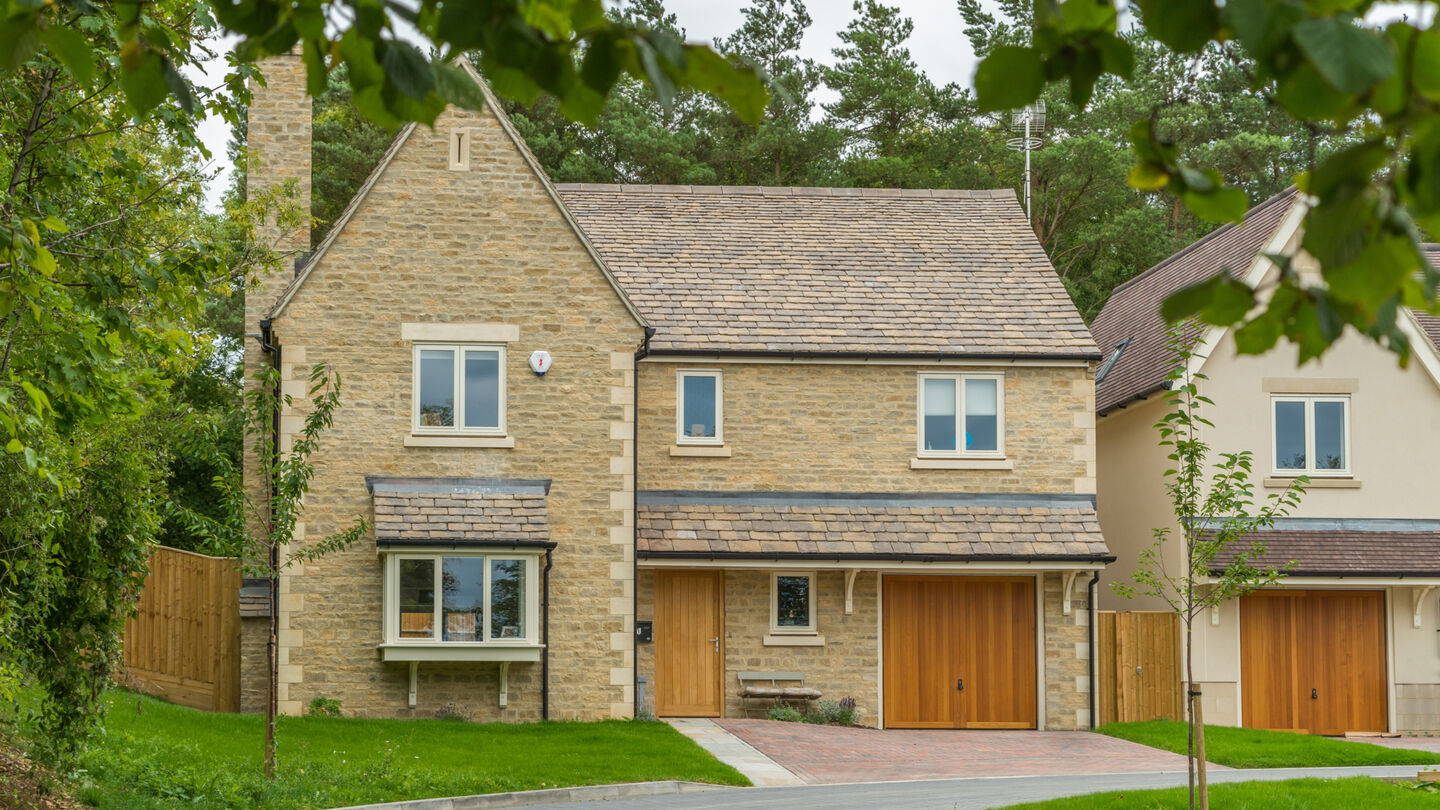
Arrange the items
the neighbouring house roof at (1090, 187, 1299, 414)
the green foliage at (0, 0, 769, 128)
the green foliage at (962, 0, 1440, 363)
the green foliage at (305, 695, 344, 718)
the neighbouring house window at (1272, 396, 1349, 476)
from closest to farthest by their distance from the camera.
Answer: the green foliage at (962, 0, 1440, 363), the green foliage at (0, 0, 769, 128), the green foliage at (305, 695, 344, 718), the neighbouring house window at (1272, 396, 1349, 476), the neighbouring house roof at (1090, 187, 1299, 414)

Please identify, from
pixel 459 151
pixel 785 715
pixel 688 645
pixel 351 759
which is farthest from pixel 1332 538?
pixel 351 759

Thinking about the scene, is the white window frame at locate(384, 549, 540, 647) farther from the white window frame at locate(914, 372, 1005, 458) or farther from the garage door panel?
the garage door panel

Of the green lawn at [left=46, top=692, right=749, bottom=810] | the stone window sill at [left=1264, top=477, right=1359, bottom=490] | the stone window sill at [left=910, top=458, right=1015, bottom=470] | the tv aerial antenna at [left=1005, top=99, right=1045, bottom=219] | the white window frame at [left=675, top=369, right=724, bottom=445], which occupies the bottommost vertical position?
the green lawn at [left=46, top=692, right=749, bottom=810]

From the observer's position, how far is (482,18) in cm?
304

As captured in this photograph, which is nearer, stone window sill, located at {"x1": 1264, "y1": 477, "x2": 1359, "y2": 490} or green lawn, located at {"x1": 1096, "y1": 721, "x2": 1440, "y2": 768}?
green lawn, located at {"x1": 1096, "y1": 721, "x2": 1440, "y2": 768}

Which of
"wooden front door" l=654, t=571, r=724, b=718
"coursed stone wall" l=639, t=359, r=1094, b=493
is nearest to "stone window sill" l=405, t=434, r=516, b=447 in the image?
"coursed stone wall" l=639, t=359, r=1094, b=493

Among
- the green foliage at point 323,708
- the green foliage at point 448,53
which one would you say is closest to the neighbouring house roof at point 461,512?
the green foliage at point 323,708

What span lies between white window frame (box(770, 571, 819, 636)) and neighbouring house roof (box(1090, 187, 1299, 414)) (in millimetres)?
6487

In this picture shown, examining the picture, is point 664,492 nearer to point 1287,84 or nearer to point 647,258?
point 647,258

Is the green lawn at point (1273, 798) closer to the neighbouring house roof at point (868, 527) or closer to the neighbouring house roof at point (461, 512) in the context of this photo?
the neighbouring house roof at point (868, 527)

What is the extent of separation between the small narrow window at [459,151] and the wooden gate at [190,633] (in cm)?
657

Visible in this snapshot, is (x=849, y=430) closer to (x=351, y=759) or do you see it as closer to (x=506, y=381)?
(x=506, y=381)

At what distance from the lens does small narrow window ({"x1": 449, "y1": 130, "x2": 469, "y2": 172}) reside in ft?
71.7

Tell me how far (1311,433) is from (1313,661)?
366cm
